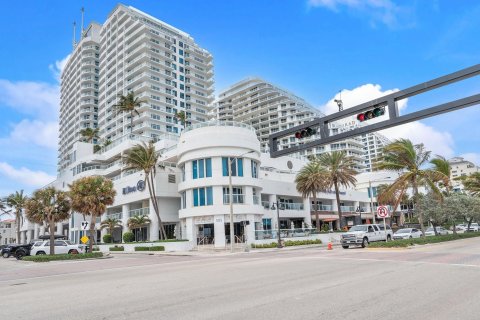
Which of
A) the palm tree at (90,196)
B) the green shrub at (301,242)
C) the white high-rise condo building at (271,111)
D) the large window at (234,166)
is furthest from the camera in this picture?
the white high-rise condo building at (271,111)

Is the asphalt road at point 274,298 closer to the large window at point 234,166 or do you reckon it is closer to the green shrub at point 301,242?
the green shrub at point 301,242

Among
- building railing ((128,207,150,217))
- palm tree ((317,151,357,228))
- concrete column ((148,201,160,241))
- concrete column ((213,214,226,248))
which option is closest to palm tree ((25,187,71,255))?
concrete column ((148,201,160,241))

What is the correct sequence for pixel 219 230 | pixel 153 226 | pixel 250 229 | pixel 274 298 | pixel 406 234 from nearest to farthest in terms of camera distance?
pixel 274 298 < pixel 406 234 < pixel 219 230 < pixel 250 229 < pixel 153 226

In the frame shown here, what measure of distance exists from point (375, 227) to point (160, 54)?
81275 mm

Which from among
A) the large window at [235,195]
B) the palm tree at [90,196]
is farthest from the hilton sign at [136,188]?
the large window at [235,195]

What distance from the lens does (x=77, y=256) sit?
32.7 metres

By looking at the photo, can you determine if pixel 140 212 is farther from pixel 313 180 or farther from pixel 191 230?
pixel 313 180

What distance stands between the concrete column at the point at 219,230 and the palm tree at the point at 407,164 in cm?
1673

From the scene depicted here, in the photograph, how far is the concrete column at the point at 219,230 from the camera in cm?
3988

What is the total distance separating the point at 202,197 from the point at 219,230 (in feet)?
13.4

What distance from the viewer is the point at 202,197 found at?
41625 mm

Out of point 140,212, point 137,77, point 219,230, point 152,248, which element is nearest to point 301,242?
point 219,230

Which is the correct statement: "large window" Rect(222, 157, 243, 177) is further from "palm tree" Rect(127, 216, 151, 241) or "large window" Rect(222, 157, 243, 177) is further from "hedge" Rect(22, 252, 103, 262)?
"hedge" Rect(22, 252, 103, 262)

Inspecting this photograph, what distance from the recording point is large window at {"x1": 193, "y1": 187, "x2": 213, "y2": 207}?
41191mm
